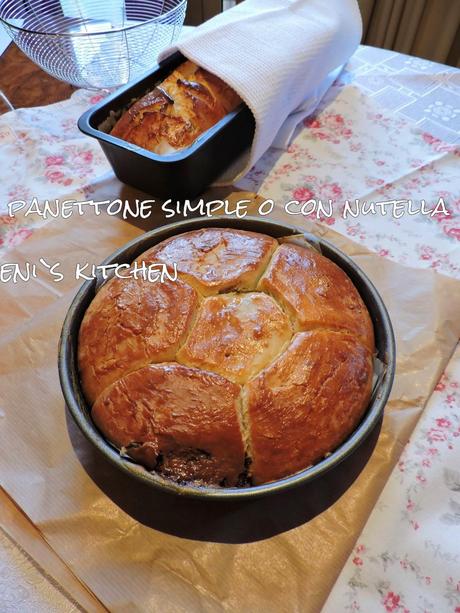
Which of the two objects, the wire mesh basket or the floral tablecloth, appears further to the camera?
the wire mesh basket

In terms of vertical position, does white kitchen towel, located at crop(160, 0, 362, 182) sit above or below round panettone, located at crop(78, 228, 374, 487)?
above

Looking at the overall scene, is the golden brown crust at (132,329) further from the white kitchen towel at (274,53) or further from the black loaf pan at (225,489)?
the white kitchen towel at (274,53)

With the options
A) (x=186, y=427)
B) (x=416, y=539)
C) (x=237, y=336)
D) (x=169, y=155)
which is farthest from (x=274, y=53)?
(x=416, y=539)

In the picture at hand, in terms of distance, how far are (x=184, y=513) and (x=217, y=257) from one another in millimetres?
429

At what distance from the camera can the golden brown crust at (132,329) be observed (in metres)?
0.72

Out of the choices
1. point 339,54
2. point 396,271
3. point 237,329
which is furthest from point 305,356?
point 339,54

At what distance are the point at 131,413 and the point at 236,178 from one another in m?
0.74

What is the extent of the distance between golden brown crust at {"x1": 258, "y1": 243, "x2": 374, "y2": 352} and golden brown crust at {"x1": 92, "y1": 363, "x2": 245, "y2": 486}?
18cm

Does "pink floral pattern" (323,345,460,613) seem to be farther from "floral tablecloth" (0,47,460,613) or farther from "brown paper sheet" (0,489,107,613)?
"brown paper sheet" (0,489,107,613)

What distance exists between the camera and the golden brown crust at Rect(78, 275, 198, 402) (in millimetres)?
722

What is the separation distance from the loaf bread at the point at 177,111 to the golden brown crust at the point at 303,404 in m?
0.63

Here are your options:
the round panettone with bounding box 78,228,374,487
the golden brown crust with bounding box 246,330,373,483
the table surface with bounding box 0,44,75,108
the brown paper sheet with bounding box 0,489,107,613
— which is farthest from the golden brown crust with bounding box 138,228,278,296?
the table surface with bounding box 0,44,75,108

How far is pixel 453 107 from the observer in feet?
4.79

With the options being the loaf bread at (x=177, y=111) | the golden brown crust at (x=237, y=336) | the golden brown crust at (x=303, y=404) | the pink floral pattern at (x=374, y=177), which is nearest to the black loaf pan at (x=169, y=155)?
the loaf bread at (x=177, y=111)
